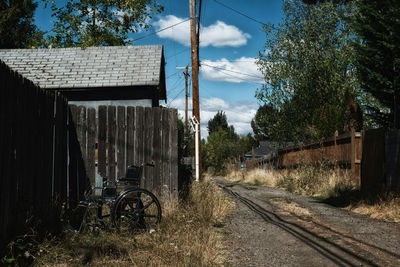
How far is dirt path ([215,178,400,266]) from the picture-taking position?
436 cm

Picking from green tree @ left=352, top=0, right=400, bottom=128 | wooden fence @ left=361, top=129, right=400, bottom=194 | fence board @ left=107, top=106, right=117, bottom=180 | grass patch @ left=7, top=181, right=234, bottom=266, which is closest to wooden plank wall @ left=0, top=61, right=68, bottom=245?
grass patch @ left=7, top=181, right=234, bottom=266

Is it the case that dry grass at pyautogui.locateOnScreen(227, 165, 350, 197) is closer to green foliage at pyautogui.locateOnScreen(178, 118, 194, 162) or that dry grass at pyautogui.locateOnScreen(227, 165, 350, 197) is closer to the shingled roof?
green foliage at pyautogui.locateOnScreen(178, 118, 194, 162)

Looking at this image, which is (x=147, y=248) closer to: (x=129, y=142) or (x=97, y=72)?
(x=129, y=142)

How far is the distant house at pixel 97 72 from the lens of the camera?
11680 millimetres

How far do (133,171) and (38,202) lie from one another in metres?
1.34

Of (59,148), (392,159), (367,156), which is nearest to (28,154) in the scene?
(59,148)

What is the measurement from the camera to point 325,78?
2055 cm

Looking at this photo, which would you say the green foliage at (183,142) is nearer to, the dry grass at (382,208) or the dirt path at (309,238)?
the dirt path at (309,238)

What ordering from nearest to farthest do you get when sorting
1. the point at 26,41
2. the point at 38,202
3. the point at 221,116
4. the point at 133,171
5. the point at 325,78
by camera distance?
1. the point at 38,202
2. the point at 133,171
3. the point at 325,78
4. the point at 26,41
5. the point at 221,116

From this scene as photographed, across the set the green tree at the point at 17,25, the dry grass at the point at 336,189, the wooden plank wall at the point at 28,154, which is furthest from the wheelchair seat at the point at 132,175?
the green tree at the point at 17,25

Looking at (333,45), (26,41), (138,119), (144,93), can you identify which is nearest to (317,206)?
(138,119)

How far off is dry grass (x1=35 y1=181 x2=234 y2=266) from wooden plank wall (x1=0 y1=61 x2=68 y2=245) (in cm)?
57

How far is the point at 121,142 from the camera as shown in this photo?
655cm

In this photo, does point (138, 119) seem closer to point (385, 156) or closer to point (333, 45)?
point (385, 156)
